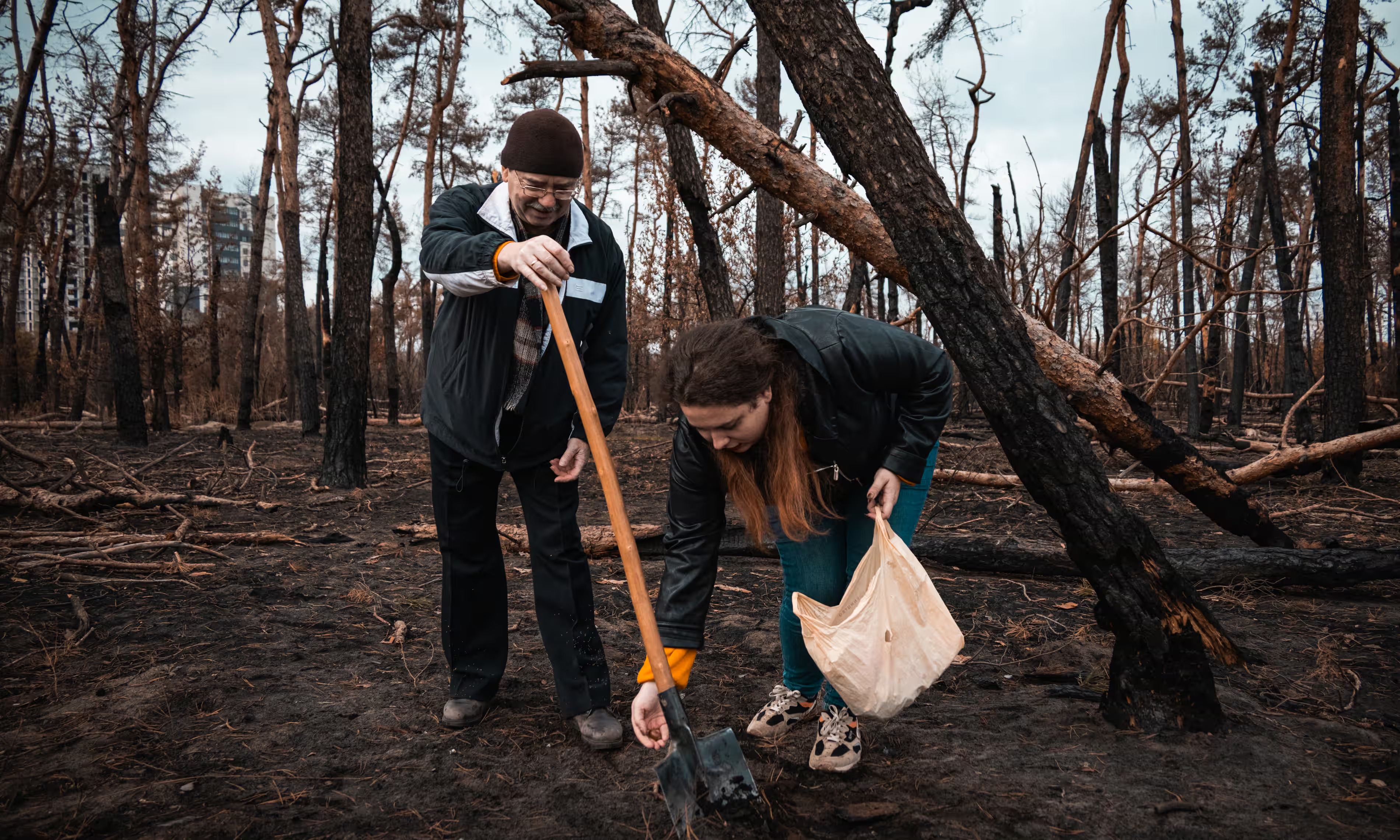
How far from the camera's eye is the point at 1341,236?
21.9ft

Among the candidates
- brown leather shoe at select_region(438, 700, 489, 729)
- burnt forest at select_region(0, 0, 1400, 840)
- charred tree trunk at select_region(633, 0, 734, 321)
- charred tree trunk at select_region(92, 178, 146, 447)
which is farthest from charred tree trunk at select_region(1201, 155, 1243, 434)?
charred tree trunk at select_region(92, 178, 146, 447)

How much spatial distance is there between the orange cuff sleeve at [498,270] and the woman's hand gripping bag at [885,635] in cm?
115

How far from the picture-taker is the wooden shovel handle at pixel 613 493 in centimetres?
196

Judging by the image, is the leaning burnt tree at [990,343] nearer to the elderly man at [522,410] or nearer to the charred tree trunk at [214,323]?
the elderly man at [522,410]

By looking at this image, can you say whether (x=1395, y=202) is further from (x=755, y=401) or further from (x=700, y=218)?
(x=755, y=401)

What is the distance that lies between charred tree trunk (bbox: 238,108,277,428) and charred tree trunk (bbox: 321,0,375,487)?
773cm

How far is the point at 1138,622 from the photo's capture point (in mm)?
2439

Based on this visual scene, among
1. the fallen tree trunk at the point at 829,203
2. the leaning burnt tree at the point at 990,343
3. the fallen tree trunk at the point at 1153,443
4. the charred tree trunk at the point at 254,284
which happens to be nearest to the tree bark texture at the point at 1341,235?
the fallen tree trunk at the point at 1153,443

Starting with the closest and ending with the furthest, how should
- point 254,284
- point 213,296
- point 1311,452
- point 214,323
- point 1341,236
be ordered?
1. point 1311,452
2. point 1341,236
3. point 254,284
4. point 214,323
5. point 213,296

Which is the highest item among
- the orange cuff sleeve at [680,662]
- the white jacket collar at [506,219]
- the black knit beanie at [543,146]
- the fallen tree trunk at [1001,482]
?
the black knit beanie at [543,146]

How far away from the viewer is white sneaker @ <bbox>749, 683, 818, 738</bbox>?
257cm

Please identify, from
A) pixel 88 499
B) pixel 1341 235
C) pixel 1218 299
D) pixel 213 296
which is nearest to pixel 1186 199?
pixel 1341 235

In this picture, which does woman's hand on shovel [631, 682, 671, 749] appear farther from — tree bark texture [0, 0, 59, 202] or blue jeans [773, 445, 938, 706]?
tree bark texture [0, 0, 59, 202]

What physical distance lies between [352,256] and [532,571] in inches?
226
